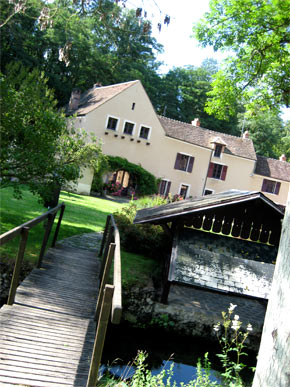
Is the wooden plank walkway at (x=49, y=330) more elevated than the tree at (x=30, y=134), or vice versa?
the tree at (x=30, y=134)

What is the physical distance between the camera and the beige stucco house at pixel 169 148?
3156 cm

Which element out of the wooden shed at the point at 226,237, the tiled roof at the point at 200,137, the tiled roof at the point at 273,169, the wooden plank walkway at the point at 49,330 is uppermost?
the tiled roof at the point at 200,137

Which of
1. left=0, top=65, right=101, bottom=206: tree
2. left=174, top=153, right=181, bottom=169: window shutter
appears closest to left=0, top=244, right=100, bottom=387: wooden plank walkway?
left=0, top=65, right=101, bottom=206: tree

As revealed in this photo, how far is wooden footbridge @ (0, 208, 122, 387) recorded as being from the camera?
155 inches

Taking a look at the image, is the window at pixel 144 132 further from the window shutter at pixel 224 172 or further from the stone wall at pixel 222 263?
A: the stone wall at pixel 222 263

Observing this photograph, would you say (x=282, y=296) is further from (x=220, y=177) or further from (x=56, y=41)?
(x=56, y=41)

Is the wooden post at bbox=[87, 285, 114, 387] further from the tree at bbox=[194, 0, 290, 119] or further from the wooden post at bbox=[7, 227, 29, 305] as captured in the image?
the tree at bbox=[194, 0, 290, 119]

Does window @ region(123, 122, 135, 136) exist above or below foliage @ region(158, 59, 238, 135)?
below

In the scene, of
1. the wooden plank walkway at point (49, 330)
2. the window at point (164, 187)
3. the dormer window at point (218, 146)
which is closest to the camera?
the wooden plank walkway at point (49, 330)

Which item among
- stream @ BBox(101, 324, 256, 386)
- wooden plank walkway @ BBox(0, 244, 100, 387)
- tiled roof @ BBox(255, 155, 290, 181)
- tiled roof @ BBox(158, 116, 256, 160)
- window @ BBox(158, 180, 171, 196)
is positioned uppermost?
tiled roof @ BBox(158, 116, 256, 160)

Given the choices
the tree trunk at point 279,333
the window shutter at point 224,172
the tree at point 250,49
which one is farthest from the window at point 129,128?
the tree trunk at point 279,333

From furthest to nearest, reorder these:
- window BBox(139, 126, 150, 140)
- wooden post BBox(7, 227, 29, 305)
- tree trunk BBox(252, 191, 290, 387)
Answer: window BBox(139, 126, 150, 140) → wooden post BBox(7, 227, 29, 305) → tree trunk BBox(252, 191, 290, 387)

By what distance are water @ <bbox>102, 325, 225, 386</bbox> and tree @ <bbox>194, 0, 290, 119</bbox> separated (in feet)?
31.2

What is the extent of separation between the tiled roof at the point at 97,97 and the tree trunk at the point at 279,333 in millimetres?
29615
